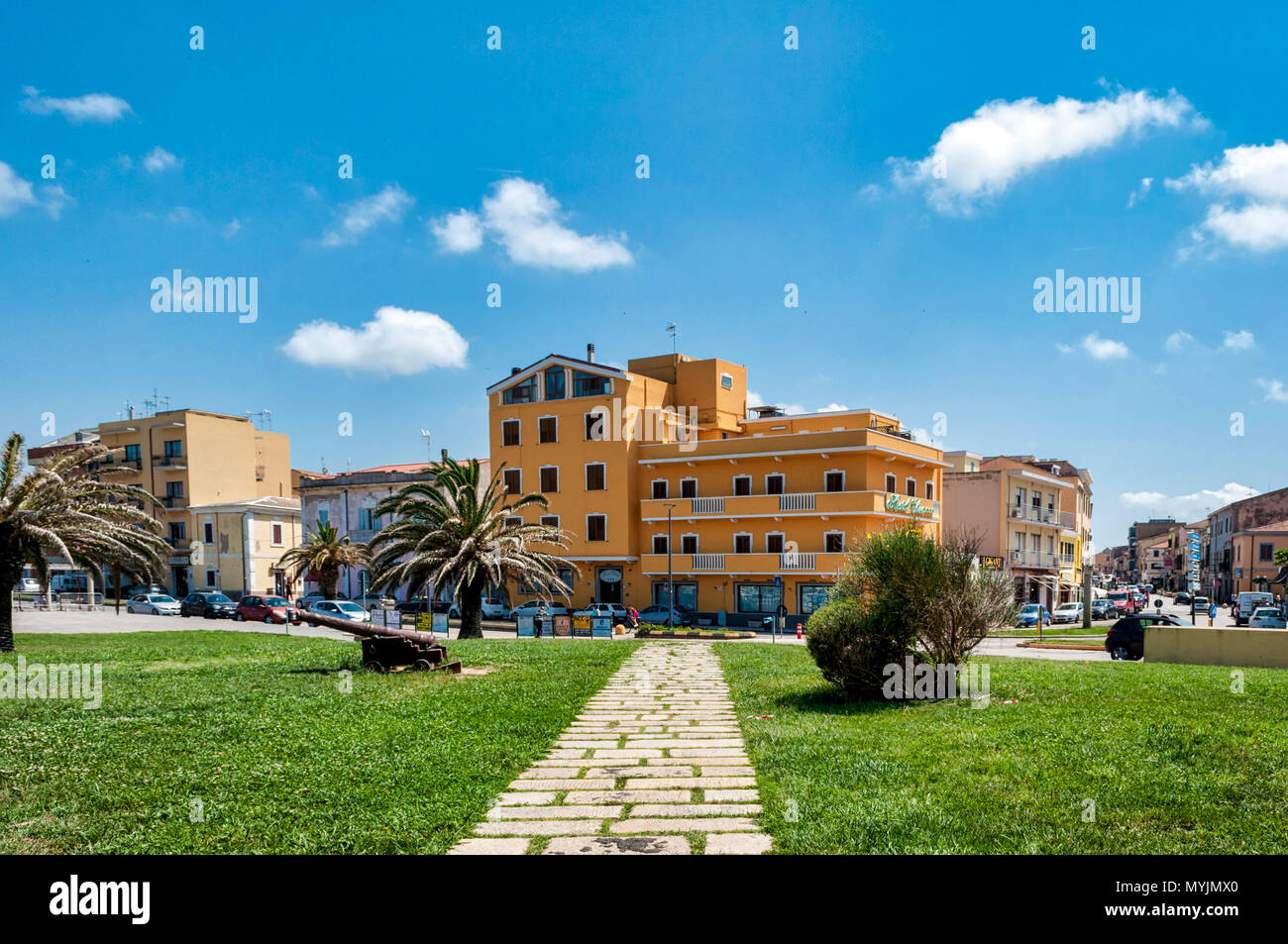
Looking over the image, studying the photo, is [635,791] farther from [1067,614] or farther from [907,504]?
[1067,614]

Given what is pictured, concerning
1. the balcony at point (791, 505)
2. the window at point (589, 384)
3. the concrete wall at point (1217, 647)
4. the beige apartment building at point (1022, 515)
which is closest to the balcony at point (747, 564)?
the balcony at point (791, 505)

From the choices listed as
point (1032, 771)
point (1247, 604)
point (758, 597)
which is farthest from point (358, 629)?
point (1247, 604)

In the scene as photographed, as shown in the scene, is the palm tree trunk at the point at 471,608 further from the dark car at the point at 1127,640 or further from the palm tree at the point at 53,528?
the dark car at the point at 1127,640

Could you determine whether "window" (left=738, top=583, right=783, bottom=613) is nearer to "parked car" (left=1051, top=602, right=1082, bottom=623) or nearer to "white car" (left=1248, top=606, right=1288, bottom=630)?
"parked car" (left=1051, top=602, right=1082, bottom=623)

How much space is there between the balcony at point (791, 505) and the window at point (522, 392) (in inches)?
372

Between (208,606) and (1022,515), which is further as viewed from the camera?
(1022,515)

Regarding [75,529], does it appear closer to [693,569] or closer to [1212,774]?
[1212,774]

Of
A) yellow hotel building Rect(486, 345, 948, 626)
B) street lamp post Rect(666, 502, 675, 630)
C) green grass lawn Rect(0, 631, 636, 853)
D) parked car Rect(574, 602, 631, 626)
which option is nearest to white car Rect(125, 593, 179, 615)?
yellow hotel building Rect(486, 345, 948, 626)

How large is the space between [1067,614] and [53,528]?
5038 cm

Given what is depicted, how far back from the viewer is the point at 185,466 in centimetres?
6216

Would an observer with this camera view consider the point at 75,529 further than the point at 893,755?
Yes

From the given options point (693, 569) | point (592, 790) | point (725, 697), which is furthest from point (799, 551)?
point (592, 790)

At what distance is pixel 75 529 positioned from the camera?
22953 mm
